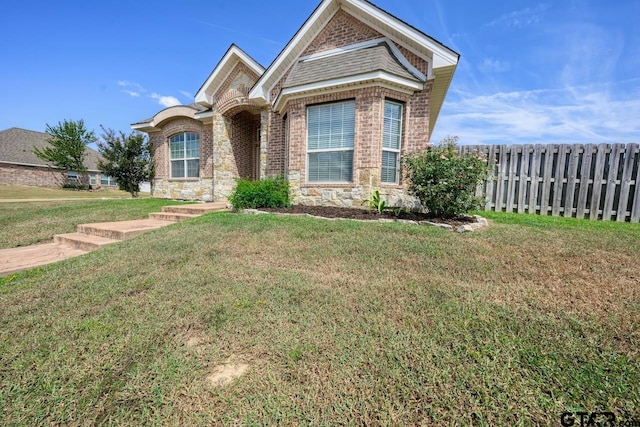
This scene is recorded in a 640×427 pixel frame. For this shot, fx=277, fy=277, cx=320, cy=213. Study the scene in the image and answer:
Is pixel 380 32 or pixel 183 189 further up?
pixel 380 32

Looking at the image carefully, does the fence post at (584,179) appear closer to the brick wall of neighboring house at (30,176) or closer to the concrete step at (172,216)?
the concrete step at (172,216)

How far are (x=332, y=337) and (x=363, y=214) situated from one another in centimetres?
432

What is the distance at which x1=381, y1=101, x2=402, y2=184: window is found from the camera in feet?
24.6

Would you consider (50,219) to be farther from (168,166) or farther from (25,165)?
(25,165)

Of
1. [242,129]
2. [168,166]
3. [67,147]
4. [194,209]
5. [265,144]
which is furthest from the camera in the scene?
[67,147]

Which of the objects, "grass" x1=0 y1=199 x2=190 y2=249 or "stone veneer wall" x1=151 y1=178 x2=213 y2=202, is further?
"stone veneer wall" x1=151 y1=178 x2=213 y2=202

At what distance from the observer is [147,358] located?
2.16m

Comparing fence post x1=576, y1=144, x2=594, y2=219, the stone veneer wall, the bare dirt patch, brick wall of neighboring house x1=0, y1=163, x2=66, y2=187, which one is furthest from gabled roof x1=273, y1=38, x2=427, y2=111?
brick wall of neighboring house x1=0, y1=163, x2=66, y2=187

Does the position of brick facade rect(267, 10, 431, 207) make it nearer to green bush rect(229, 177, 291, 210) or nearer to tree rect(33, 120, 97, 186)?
green bush rect(229, 177, 291, 210)

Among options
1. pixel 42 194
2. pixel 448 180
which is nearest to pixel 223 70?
pixel 448 180

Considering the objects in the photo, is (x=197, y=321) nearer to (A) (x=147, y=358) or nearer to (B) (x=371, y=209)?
(A) (x=147, y=358)

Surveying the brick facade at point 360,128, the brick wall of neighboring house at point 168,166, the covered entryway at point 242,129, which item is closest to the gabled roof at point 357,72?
the brick facade at point 360,128

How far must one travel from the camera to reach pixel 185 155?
13.3m

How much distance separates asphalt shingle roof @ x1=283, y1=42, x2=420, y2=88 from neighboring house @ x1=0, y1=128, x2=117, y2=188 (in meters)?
26.9
